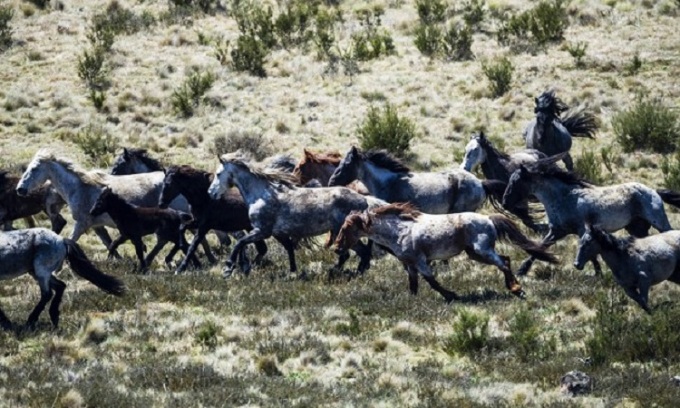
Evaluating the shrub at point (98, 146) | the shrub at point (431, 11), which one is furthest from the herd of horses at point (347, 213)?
the shrub at point (431, 11)

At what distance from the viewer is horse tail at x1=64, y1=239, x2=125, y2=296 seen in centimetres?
1409

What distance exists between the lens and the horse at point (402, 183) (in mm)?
18203

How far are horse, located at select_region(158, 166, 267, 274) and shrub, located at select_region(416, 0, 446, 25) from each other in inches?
741

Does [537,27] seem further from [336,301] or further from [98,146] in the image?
[336,301]

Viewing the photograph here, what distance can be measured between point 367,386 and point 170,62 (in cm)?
2305

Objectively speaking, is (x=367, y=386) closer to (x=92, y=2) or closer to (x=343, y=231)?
(x=343, y=231)

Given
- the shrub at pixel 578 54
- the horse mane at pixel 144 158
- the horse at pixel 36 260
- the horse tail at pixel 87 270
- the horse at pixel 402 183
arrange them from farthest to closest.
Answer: the shrub at pixel 578 54
the horse mane at pixel 144 158
the horse at pixel 402 183
the horse tail at pixel 87 270
the horse at pixel 36 260

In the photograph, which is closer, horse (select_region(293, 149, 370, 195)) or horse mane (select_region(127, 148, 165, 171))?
horse (select_region(293, 149, 370, 195))

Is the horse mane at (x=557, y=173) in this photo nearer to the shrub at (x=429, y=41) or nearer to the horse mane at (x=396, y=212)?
the horse mane at (x=396, y=212)

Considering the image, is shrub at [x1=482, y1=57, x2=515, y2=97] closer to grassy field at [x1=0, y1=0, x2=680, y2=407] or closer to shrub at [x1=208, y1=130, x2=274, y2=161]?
grassy field at [x1=0, y1=0, x2=680, y2=407]

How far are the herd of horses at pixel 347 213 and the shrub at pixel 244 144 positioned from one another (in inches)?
242

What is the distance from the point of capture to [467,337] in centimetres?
1243

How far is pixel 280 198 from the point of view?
679 inches

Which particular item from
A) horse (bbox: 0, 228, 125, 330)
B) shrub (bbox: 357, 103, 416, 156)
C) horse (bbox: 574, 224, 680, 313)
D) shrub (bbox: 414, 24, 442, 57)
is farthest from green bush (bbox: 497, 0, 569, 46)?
horse (bbox: 0, 228, 125, 330)
